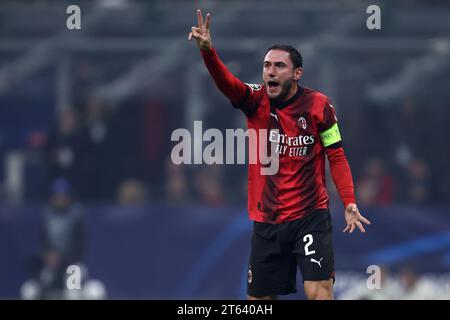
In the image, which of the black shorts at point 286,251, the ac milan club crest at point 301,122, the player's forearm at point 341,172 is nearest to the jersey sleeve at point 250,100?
the ac milan club crest at point 301,122

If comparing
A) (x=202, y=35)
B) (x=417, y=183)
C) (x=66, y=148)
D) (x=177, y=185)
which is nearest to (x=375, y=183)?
(x=417, y=183)

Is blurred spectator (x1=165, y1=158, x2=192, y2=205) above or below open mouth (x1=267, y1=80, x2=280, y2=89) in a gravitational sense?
below

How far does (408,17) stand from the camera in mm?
14750

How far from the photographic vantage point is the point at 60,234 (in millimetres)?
14312

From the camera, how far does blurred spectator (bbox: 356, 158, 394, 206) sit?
1438 centimetres

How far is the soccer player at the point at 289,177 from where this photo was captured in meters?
8.27

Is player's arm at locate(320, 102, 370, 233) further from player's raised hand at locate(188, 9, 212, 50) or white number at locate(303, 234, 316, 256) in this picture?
player's raised hand at locate(188, 9, 212, 50)

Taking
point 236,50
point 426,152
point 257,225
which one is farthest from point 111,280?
point 257,225

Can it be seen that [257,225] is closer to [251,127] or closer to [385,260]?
[251,127]

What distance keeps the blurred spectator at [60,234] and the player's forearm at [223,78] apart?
6.40 meters

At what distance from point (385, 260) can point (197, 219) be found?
90.6 inches

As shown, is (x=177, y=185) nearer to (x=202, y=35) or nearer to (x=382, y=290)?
(x=382, y=290)

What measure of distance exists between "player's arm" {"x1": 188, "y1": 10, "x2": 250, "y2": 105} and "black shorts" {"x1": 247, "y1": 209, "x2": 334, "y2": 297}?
947 mm

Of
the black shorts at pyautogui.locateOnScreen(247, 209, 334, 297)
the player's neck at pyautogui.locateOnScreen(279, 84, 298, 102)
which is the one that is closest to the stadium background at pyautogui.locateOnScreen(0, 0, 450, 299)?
the player's neck at pyautogui.locateOnScreen(279, 84, 298, 102)
